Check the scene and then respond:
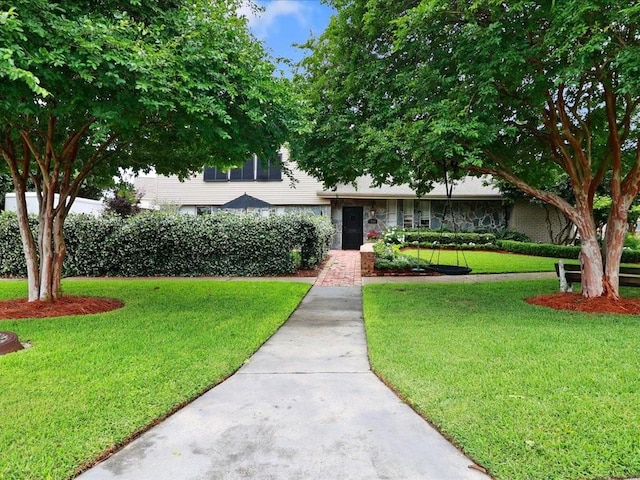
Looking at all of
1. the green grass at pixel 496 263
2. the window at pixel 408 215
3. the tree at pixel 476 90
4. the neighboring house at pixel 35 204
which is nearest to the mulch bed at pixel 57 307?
the tree at pixel 476 90

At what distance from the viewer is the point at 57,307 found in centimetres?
726

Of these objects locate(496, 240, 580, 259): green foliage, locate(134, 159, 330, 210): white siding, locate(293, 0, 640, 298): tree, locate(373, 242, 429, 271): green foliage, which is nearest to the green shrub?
locate(293, 0, 640, 298): tree

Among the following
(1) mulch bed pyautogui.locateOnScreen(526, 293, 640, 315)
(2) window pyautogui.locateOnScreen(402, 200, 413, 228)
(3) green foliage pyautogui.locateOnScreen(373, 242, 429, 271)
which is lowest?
(1) mulch bed pyautogui.locateOnScreen(526, 293, 640, 315)

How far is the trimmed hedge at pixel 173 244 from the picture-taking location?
11594 millimetres

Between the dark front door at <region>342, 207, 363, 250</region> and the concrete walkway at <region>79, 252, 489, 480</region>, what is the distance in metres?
17.2

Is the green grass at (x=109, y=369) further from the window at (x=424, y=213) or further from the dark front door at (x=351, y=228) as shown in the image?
the window at (x=424, y=213)

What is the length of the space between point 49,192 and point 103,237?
433 centimetres

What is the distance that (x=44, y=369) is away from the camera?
418 cm

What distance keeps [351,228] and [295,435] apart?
18986 mm

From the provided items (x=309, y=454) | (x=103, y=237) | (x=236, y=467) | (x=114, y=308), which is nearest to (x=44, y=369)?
(x=236, y=467)

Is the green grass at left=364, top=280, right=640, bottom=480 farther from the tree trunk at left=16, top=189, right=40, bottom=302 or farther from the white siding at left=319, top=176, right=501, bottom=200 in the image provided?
the white siding at left=319, top=176, right=501, bottom=200

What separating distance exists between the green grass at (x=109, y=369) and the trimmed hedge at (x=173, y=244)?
3638 millimetres

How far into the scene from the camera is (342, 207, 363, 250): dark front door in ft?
71.2

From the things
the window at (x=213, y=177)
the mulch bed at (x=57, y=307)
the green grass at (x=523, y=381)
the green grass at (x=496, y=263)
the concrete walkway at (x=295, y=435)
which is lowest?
the concrete walkway at (x=295, y=435)
